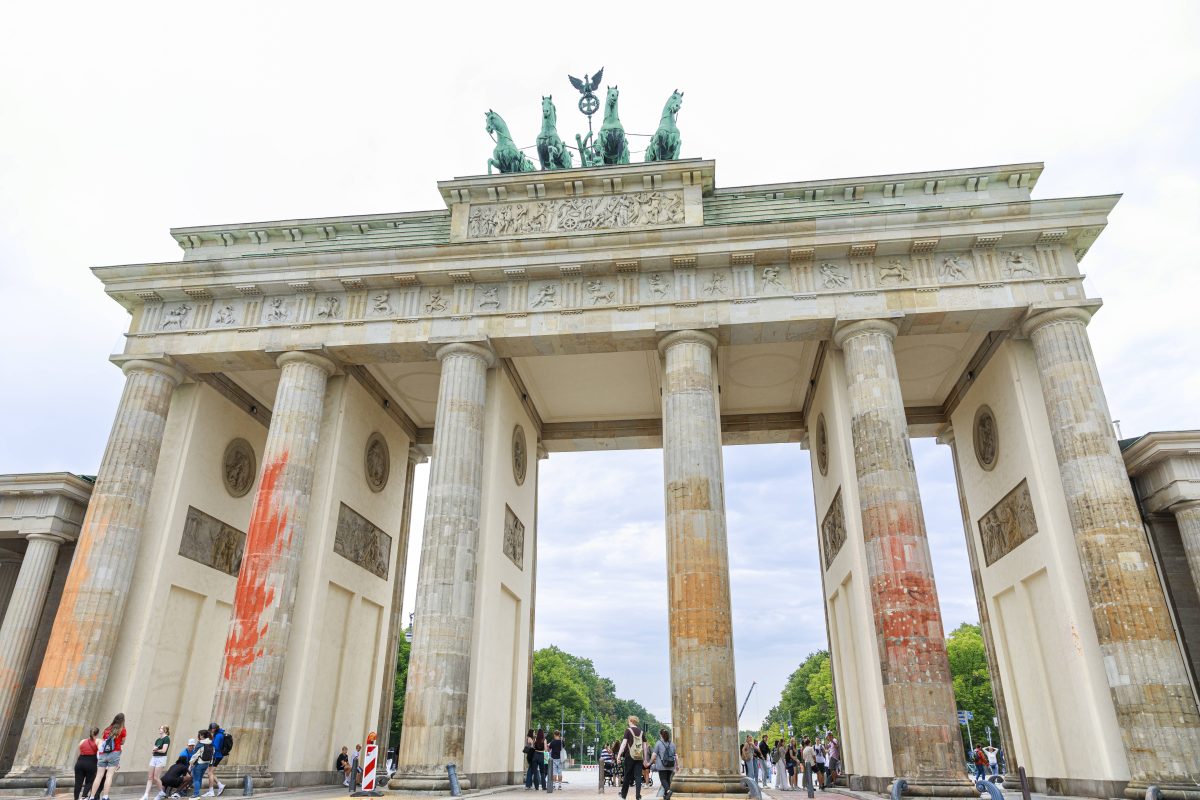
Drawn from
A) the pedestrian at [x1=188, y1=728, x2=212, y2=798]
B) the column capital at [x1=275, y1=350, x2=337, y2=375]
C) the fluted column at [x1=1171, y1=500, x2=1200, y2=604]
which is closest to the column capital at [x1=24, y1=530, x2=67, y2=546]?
the column capital at [x1=275, y1=350, x2=337, y2=375]

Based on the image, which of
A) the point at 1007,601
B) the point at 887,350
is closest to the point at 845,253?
the point at 887,350

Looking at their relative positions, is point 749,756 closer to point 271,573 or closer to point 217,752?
point 217,752

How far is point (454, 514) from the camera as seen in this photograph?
1722 cm

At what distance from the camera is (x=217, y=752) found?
47.6 ft

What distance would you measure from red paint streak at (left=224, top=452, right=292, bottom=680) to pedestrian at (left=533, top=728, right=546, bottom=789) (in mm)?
6998

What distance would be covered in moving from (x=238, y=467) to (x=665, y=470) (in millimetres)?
13508

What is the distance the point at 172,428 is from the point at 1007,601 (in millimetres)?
22863

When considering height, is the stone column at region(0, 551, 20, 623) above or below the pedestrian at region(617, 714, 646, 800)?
above

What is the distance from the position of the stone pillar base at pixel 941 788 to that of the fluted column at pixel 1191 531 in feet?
26.1

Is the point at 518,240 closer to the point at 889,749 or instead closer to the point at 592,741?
the point at 889,749

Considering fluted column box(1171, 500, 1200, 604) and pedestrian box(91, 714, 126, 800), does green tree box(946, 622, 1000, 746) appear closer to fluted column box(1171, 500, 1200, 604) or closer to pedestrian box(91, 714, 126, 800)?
fluted column box(1171, 500, 1200, 604)

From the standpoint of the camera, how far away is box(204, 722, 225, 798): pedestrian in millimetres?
14477

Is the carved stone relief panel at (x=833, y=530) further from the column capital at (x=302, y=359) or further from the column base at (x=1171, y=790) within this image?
the column capital at (x=302, y=359)

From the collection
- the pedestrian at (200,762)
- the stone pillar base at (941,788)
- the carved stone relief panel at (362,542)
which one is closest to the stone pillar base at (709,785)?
the stone pillar base at (941,788)
